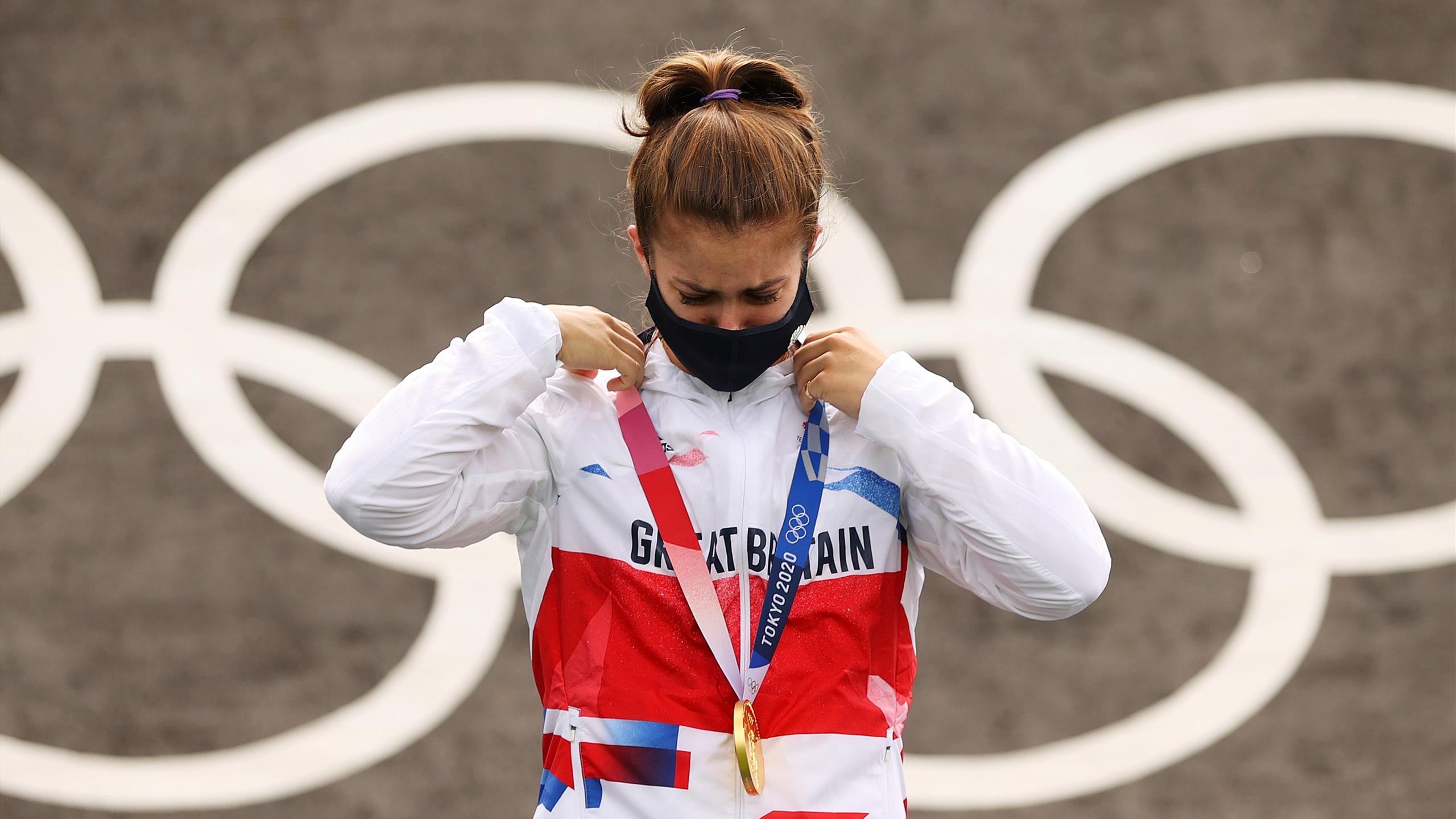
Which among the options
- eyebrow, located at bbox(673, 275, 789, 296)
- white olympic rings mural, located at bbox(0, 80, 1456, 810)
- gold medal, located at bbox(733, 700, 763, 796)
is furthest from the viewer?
white olympic rings mural, located at bbox(0, 80, 1456, 810)

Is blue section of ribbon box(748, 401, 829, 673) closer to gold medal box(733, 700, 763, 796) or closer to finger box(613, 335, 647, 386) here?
gold medal box(733, 700, 763, 796)

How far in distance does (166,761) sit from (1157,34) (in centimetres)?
365

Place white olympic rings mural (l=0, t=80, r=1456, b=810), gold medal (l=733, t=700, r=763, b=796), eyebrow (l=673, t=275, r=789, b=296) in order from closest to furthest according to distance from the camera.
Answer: gold medal (l=733, t=700, r=763, b=796) < eyebrow (l=673, t=275, r=789, b=296) < white olympic rings mural (l=0, t=80, r=1456, b=810)

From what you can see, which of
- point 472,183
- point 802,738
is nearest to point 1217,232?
point 472,183

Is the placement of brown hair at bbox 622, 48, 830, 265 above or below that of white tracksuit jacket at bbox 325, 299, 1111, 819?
above

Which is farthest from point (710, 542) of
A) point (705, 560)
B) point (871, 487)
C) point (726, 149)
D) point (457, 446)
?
point (726, 149)

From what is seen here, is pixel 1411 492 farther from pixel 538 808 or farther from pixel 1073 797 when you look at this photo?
pixel 538 808

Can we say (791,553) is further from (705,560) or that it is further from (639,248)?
(639,248)

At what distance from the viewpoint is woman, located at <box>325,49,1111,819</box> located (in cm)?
143

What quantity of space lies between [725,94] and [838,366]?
36cm

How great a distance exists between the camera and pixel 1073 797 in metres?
3.67

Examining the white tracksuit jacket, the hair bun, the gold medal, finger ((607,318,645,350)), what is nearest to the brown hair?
the hair bun

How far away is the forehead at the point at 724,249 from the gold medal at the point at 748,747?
0.50 m

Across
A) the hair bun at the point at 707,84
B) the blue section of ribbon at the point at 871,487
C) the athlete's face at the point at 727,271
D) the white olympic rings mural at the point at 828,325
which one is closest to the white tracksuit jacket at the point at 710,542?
the blue section of ribbon at the point at 871,487
